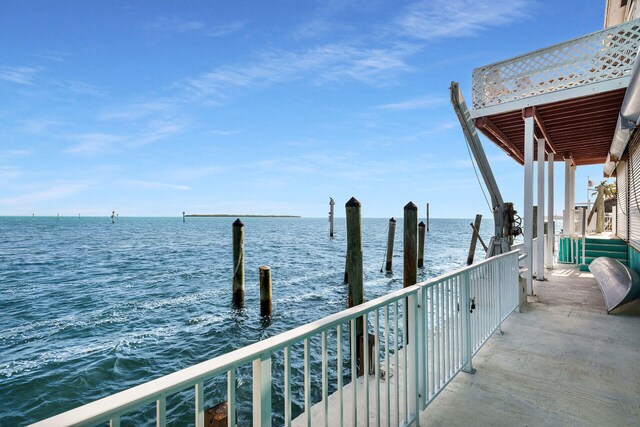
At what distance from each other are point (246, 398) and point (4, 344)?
577cm

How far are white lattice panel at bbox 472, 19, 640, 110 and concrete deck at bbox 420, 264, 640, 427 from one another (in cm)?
A: 340

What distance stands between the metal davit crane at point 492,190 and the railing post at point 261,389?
5.11m

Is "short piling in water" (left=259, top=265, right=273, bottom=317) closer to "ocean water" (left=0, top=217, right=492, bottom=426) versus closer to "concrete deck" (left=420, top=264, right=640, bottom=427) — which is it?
"ocean water" (left=0, top=217, right=492, bottom=426)

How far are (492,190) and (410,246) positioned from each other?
240cm

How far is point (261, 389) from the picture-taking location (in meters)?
1.25

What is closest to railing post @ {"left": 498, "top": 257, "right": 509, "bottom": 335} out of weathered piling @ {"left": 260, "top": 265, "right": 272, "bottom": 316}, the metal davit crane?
the metal davit crane

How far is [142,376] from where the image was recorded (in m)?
5.39

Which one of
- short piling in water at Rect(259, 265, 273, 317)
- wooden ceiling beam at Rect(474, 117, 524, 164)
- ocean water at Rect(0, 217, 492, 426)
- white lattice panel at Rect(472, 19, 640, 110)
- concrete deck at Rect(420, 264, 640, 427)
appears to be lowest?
ocean water at Rect(0, 217, 492, 426)

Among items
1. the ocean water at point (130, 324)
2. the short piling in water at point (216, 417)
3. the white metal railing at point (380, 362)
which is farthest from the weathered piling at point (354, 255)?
the short piling in water at point (216, 417)

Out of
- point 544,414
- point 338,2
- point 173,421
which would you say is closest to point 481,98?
point 338,2

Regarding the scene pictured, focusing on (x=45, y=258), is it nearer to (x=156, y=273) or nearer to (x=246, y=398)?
(x=156, y=273)

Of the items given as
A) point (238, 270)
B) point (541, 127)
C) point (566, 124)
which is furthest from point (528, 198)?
point (238, 270)

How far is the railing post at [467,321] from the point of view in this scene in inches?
113

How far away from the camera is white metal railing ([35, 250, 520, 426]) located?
97 centimetres
